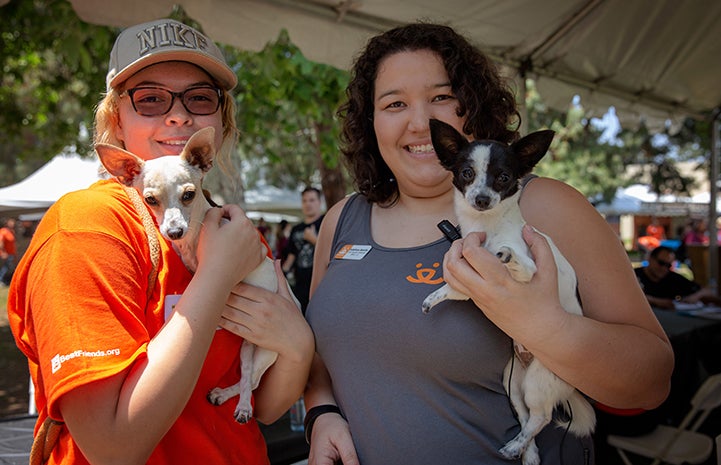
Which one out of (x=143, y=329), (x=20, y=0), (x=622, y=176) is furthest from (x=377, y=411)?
(x=622, y=176)

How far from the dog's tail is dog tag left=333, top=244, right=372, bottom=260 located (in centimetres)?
79

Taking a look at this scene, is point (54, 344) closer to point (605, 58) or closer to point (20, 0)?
point (605, 58)

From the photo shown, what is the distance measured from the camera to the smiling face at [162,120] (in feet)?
5.33

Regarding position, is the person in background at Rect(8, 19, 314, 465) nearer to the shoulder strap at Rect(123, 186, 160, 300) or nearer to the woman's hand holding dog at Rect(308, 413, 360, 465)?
the shoulder strap at Rect(123, 186, 160, 300)

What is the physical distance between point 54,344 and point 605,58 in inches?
206

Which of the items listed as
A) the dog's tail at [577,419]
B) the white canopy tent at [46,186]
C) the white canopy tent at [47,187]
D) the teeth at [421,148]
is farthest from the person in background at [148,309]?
the white canopy tent at [47,187]

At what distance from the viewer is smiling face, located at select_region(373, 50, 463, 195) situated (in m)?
1.84

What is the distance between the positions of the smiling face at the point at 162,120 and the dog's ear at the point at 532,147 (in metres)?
1.01

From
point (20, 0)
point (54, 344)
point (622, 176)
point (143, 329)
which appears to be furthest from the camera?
point (622, 176)

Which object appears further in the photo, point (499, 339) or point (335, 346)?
point (335, 346)

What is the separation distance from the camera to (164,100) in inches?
64.3

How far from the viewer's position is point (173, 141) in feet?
5.49

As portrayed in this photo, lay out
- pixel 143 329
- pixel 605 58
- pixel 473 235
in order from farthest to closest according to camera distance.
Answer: pixel 605 58, pixel 473 235, pixel 143 329

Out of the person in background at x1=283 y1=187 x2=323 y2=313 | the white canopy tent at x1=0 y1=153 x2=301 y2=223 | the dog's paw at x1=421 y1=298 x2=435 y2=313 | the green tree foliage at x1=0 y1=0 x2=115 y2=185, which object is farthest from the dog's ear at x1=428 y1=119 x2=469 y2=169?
the white canopy tent at x1=0 y1=153 x2=301 y2=223
